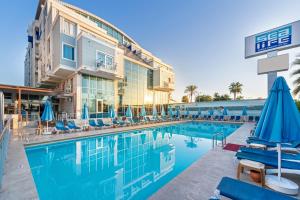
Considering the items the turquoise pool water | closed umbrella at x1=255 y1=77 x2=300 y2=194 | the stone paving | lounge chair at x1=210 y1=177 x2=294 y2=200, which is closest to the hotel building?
the turquoise pool water

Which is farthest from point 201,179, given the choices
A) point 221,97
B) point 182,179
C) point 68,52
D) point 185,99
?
point 185,99

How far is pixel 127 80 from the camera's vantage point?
22750 mm

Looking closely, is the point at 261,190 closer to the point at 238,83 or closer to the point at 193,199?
the point at 193,199

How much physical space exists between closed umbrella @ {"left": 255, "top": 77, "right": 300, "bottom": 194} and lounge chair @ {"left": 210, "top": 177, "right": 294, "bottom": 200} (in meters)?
0.99

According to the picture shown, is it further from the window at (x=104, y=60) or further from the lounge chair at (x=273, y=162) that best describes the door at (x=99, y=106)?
the lounge chair at (x=273, y=162)

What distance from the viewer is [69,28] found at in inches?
629

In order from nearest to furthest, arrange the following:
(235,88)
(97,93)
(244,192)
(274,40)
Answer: (244,192), (274,40), (97,93), (235,88)

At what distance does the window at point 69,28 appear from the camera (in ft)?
51.1

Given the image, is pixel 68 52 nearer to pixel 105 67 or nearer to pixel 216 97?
pixel 105 67

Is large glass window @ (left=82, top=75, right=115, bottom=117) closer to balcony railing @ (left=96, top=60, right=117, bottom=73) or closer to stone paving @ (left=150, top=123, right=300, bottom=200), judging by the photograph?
balcony railing @ (left=96, top=60, right=117, bottom=73)

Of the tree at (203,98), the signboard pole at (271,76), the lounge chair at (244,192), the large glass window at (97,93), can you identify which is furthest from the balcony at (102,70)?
the tree at (203,98)

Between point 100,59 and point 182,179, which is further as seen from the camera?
point 100,59

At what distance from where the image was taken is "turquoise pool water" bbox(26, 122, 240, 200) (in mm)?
4336

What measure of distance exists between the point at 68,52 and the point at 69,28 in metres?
2.77
